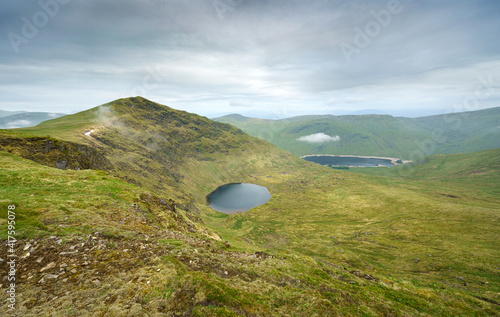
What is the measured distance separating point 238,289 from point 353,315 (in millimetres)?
11618

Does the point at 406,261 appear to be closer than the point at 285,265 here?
No

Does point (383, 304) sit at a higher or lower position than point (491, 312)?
higher

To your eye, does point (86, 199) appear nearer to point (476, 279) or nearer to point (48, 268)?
point (48, 268)

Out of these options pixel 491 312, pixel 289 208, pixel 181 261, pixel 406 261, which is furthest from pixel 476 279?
pixel 289 208

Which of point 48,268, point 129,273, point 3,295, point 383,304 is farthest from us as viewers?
point 383,304

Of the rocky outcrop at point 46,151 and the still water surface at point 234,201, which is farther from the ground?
the rocky outcrop at point 46,151

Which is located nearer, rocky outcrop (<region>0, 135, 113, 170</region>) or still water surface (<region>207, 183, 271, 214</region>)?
rocky outcrop (<region>0, 135, 113, 170</region>)

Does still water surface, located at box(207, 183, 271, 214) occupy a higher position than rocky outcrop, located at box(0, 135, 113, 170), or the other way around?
rocky outcrop, located at box(0, 135, 113, 170)

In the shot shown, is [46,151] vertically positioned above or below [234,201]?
above

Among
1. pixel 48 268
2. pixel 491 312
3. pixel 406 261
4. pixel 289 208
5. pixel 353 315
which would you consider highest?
pixel 48 268

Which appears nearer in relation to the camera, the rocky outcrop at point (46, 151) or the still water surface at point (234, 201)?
the rocky outcrop at point (46, 151)

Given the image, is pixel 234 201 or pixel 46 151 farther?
pixel 234 201

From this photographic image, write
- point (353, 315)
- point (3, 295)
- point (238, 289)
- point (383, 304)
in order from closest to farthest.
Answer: point (3, 295) → point (238, 289) → point (353, 315) → point (383, 304)

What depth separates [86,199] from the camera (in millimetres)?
25406
